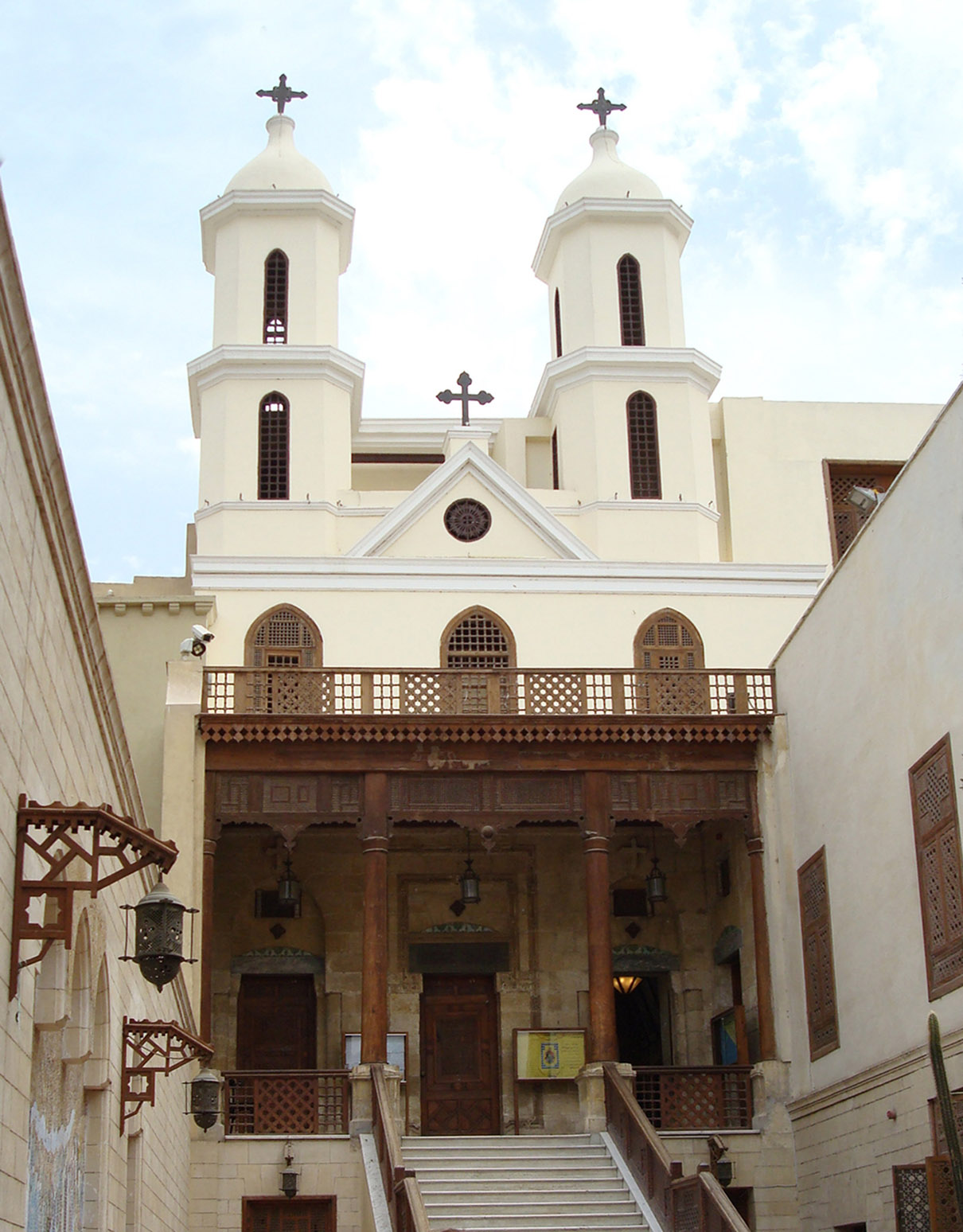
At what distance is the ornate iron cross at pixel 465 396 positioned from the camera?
2872cm

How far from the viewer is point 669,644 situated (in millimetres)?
25016

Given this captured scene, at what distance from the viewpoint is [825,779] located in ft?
61.6

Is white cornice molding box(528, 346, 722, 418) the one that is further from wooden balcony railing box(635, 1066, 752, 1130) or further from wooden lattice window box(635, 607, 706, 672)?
wooden balcony railing box(635, 1066, 752, 1130)

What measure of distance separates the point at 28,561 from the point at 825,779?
41.4 ft

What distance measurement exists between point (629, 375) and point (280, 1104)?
13510 mm

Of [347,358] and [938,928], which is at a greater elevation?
[347,358]

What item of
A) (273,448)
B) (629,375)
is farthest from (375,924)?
(629,375)

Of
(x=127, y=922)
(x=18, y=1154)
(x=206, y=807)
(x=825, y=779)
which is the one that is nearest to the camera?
(x=18, y=1154)

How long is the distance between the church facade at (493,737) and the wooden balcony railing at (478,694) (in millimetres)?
56

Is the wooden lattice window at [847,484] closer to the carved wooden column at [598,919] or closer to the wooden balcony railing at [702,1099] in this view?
the carved wooden column at [598,919]

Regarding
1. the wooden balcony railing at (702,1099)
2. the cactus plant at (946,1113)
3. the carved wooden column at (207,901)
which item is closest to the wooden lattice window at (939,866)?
the cactus plant at (946,1113)

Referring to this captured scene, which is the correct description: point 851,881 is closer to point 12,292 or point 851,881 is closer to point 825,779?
point 825,779

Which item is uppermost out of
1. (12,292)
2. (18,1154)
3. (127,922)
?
(12,292)

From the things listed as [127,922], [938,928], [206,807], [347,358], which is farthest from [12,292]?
[347,358]
